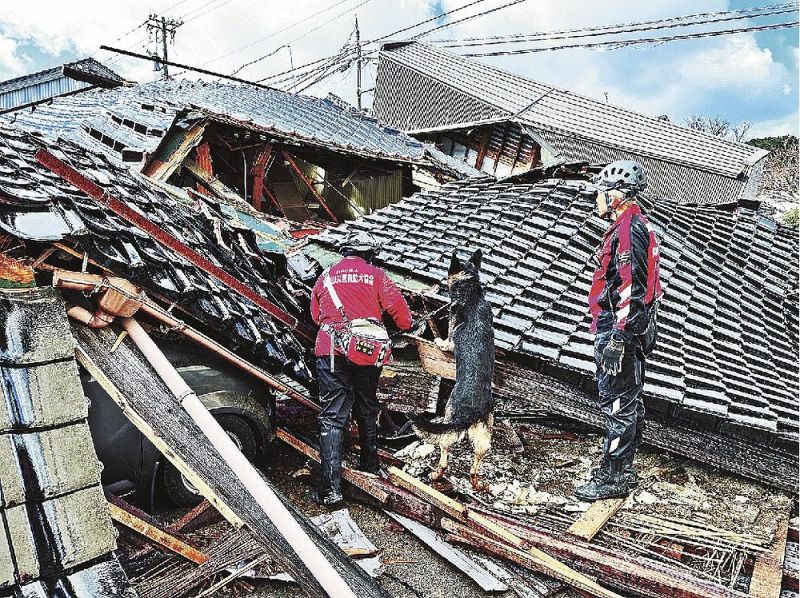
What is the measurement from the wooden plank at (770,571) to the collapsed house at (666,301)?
4.23 ft

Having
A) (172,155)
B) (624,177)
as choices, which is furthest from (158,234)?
(172,155)

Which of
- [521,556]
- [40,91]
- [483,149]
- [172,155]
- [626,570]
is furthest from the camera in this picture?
[40,91]

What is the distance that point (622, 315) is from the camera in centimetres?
464

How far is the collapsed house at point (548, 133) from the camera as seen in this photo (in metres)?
18.6

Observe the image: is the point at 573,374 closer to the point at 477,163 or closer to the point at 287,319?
the point at 287,319

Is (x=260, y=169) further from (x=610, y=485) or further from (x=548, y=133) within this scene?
(x=548, y=133)

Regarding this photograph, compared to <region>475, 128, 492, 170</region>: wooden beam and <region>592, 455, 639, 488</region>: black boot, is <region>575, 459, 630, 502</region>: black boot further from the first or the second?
<region>475, 128, 492, 170</region>: wooden beam

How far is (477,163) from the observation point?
66.8 ft

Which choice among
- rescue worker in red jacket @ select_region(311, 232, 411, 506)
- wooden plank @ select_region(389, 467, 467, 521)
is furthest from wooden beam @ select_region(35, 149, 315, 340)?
wooden plank @ select_region(389, 467, 467, 521)

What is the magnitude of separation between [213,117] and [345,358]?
8596mm

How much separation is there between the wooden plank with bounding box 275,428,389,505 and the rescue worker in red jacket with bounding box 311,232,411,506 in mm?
151

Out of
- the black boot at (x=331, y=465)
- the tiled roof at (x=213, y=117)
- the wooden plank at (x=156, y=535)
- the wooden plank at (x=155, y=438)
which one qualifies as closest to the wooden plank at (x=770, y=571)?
the black boot at (x=331, y=465)

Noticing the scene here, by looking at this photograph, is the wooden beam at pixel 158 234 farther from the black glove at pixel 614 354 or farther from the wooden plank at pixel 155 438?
the black glove at pixel 614 354

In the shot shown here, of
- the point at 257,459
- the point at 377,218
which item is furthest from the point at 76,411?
the point at 377,218
